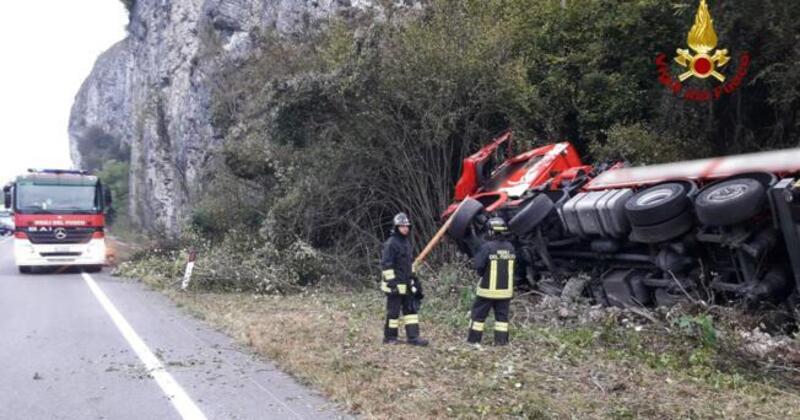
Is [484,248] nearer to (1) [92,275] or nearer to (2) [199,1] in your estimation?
(1) [92,275]

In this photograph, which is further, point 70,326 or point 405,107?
point 405,107

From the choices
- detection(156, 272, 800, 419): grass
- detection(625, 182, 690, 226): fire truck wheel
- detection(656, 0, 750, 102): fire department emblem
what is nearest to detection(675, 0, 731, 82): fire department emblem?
detection(656, 0, 750, 102): fire department emblem

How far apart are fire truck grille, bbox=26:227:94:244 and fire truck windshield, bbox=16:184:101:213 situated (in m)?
0.54

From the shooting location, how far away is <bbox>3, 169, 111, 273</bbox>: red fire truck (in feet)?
57.7

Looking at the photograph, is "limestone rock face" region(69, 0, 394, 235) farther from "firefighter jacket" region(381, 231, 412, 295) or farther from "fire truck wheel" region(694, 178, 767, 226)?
"fire truck wheel" region(694, 178, 767, 226)

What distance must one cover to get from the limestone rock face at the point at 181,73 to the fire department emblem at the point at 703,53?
7.98 metres

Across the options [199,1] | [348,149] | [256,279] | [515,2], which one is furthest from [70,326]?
[199,1]

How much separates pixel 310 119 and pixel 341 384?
9.38m

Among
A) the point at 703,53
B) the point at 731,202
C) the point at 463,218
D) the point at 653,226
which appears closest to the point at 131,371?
the point at 463,218

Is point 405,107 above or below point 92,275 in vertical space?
above

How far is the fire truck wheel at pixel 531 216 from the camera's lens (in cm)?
949

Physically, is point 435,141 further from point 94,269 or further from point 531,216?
point 94,269

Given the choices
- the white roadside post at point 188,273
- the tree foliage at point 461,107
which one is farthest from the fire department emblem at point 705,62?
the white roadside post at point 188,273

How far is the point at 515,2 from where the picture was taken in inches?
584
